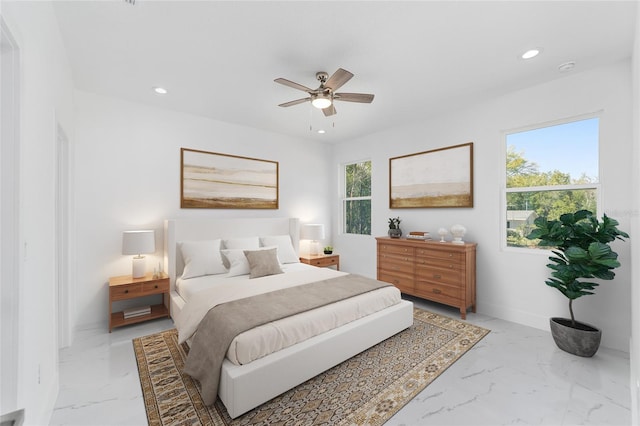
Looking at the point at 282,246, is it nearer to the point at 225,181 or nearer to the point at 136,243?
the point at 225,181

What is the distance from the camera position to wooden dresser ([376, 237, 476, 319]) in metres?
3.39

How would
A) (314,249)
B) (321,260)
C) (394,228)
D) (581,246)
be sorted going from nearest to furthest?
1. (581,246)
2. (394,228)
3. (321,260)
4. (314,249)

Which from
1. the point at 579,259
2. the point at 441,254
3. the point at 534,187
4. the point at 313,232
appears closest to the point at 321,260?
the point at 313,232

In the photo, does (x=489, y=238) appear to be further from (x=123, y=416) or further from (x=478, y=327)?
(x=123, y=416)

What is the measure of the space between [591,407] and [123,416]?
10.1ft

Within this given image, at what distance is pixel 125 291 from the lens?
3086 millimetres

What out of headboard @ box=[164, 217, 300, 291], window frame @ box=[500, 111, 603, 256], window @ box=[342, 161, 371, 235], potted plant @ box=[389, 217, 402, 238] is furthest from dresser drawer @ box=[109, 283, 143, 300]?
window frame @ box=[500, 111, 603, 256]

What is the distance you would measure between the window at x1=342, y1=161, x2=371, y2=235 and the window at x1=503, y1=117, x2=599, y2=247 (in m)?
2.22

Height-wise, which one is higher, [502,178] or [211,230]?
[502,178]

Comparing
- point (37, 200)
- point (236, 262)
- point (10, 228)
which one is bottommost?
point (236, 262)

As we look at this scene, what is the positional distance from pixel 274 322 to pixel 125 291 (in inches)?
80.5

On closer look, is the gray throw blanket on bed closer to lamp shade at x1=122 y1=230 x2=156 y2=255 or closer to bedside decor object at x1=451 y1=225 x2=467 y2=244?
lamp shade at x1=122 y1=230 x2=156 y2=255

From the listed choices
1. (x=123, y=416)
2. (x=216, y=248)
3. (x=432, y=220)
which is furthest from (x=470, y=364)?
(x=216, y=248)

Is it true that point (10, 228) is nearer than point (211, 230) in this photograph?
Yes
